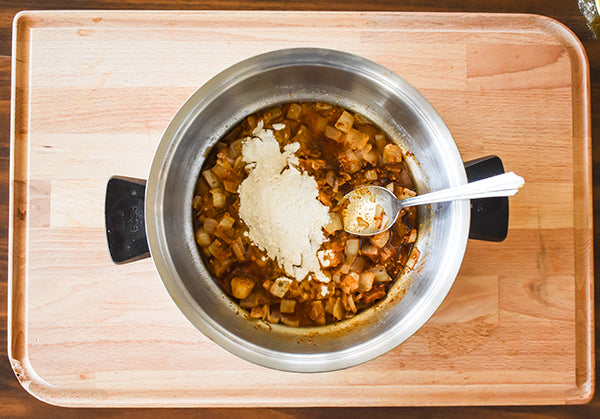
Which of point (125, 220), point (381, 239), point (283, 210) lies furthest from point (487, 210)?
point (125, 220)

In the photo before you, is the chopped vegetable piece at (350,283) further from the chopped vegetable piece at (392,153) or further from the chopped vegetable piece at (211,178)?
the chopped vegetable piece at (211,178)

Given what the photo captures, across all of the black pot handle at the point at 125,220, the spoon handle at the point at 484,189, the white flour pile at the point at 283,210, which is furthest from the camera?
the white flour pile at the point at 283,210

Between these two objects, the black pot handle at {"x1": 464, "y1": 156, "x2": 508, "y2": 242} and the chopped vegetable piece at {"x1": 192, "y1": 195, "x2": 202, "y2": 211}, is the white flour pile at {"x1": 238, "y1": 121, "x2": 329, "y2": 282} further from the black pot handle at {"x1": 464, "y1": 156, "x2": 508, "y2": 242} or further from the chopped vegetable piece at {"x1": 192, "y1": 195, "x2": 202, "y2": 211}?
the black pot handle at {"x1": 464, "y1": 156, "x2": 508, "y2": 242}

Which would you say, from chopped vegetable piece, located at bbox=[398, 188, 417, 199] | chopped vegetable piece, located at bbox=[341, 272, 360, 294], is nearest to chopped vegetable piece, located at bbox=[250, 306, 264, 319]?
chopped vegetable piece, located at bbox=[341, 272, 360, 294]

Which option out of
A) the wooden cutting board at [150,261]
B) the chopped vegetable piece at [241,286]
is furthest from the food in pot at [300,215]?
the wooden cutting board at [150,261]

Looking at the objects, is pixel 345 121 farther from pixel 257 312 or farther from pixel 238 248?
pixel 257 312

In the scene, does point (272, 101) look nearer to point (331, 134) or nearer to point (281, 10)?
point (331, 134)

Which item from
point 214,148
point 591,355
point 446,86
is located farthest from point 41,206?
point 591,355
